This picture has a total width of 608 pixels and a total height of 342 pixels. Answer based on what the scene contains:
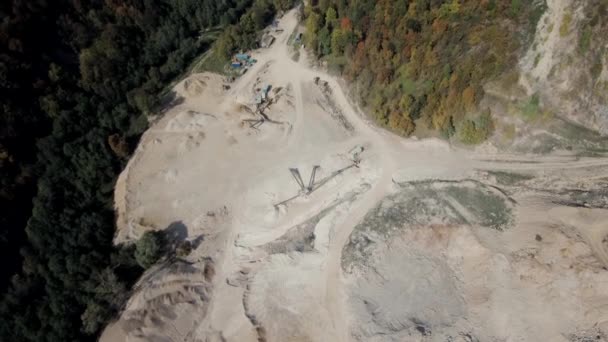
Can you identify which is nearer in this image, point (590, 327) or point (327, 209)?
point (590, 327)

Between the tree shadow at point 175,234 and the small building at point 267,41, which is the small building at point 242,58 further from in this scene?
the tree shadow at point 175,234

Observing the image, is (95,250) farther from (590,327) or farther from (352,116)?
(590,327)

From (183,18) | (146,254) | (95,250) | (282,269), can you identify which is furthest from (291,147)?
(183,18)

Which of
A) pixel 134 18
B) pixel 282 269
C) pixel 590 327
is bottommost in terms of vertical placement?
pixel 590 327

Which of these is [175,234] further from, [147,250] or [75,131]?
[75,131]

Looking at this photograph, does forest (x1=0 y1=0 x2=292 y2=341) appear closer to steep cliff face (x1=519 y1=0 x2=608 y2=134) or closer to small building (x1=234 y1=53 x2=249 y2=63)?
small building (x1=234 y1=53 x2=249 y2=63)

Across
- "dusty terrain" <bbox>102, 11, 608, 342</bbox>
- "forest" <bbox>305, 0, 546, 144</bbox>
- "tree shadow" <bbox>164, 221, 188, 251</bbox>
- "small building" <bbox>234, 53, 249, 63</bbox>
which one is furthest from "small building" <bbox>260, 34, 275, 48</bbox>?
"tree shadow" <bbox>164, 221, 188, 251</bbox>

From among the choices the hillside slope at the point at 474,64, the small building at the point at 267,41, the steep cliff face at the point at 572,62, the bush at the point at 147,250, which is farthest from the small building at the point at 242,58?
the steep cliff face at the point at 572,62
